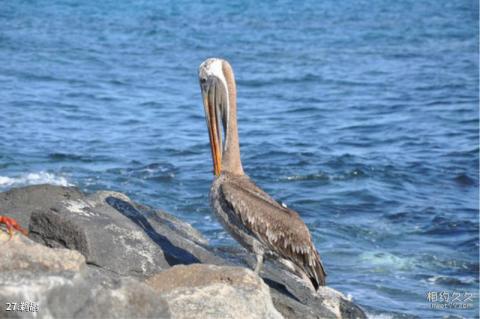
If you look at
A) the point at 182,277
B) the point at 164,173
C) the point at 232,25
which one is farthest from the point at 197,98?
the point at 182,277

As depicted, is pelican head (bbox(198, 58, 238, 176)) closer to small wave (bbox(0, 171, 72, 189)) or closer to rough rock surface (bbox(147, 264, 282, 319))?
rough rock surface (bbox(147, 264, 282, 319))

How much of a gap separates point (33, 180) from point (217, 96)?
240 inches

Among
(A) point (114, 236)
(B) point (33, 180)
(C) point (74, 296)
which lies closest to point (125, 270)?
(A) point (114, 236)

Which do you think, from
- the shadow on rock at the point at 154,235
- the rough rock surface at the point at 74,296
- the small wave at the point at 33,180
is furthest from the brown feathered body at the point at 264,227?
the small wave at the point at 33,180

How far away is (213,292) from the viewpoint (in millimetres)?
6023

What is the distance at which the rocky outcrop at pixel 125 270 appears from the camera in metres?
5.20

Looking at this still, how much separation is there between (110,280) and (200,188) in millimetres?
9351

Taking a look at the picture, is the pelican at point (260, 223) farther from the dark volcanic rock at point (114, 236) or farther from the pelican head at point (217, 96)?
the dark volcanic rock at point (114, 236)

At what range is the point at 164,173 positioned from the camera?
613 inches

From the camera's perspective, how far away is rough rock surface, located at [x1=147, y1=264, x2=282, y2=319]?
589 centimetres

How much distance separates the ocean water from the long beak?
2.60 m

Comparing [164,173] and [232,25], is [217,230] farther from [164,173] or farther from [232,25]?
[232,25]

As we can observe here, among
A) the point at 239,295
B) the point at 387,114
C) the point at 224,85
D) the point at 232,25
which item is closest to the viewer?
the point at 239,295

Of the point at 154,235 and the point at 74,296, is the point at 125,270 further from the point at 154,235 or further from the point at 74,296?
the point at 74,296
